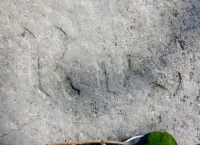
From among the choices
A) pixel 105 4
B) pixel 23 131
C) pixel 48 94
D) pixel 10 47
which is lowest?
pixel 23 131

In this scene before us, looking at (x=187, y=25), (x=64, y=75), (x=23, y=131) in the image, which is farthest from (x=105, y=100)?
(x=187, y=25)

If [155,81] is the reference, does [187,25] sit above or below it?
above

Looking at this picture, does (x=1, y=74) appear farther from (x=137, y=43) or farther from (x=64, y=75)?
(x=137, y=43)

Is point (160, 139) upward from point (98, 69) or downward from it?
downward

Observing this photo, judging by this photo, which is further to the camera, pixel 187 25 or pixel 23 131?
pixel 187 25
